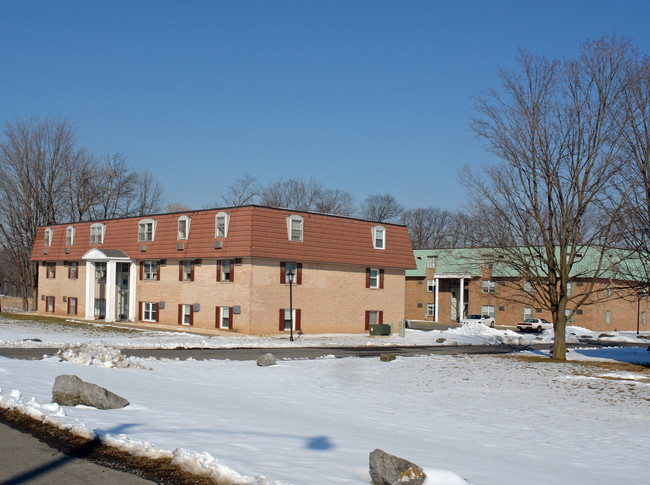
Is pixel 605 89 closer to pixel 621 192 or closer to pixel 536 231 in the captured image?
pixel 621 192

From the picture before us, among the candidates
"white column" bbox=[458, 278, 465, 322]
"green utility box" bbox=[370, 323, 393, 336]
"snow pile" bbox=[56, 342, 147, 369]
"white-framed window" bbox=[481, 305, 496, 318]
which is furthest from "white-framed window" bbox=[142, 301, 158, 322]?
"white-framed window" bbox=[481, 305, 496, 318]

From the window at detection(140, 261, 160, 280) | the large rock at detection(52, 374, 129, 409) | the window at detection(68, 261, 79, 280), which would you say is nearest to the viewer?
the large rock at detection(52, 374, 129, 409)

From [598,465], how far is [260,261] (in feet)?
101

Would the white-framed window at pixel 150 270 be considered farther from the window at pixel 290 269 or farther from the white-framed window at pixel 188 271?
the window at pixel 290 269

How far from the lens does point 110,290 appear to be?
4781cm

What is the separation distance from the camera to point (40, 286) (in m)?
56.7

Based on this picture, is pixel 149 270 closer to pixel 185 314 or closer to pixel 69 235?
pixel 185 314

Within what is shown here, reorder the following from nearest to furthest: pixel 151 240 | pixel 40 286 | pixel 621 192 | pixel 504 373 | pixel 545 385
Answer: pixel 545 385 → pixel 504 373 → pixel 621 192 → pixel 151 240 → pixel 40 286

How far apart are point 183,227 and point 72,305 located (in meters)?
15.5

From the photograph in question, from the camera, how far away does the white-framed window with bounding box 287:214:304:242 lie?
41719 millimetres

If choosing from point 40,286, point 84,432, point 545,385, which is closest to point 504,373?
point 545,385

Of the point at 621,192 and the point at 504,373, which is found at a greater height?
the point at 621,192

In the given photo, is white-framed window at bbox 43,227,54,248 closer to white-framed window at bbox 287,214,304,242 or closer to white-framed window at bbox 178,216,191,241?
white-framed window at bbox 178,216,191,241

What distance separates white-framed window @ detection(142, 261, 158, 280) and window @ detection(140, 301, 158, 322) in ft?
5.95
